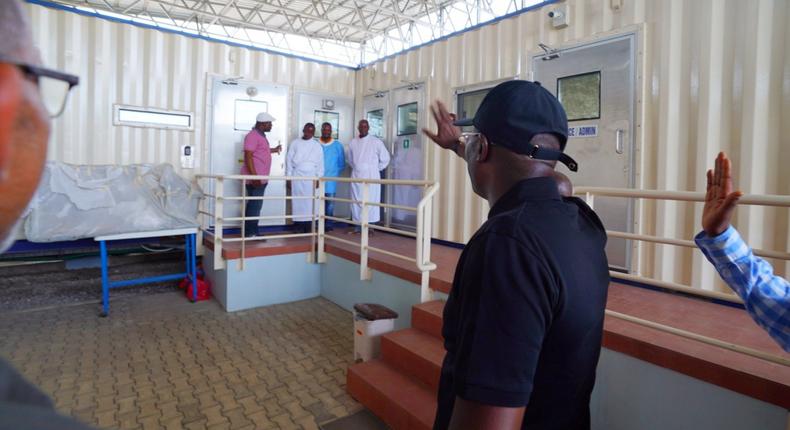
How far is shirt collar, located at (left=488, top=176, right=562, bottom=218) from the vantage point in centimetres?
103

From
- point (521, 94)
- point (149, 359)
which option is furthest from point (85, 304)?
point (521, 94)

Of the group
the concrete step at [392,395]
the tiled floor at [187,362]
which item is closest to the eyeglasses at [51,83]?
the concrete step at [392,395]

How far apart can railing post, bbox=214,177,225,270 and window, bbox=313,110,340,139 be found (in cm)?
271

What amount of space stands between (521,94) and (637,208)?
131 inches

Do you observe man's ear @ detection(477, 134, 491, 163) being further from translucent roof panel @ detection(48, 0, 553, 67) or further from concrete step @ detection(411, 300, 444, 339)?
translucent roof panel @ detection(48, 0, 553, 67)

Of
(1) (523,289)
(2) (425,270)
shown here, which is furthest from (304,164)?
(1) (523,289)

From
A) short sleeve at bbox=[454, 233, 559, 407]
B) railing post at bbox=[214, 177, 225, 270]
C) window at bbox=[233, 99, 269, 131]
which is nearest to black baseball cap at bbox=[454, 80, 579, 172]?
short sleeve at bbox=[454, 233, 559, 407]

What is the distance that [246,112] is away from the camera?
21.8 feet

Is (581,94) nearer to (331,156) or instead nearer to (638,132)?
(638,132)

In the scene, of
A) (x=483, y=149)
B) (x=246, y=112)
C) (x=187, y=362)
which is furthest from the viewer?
(x=246, y=112)

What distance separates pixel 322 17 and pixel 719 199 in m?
8.42

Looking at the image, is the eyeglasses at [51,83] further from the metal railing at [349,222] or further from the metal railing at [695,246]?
the metal railing at [349,222]

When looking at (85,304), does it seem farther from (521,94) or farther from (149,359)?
(521,94)

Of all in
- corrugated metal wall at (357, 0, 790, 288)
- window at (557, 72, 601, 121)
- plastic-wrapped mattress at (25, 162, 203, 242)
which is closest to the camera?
corrugated metal wall at (357, 0, 790, 288)
